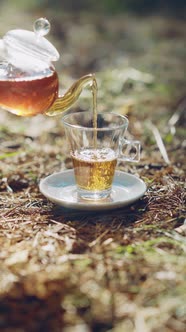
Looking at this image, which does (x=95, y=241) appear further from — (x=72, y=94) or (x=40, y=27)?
(x=40, y=27)

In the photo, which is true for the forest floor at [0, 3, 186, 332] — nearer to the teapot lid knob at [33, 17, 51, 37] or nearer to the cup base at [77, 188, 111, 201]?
the cup base at [77, 188, 111, 201]

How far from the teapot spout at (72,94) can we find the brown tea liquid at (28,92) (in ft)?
0.26

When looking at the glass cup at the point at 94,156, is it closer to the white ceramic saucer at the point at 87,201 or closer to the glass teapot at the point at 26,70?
the white ceramic saucer at the point at 87,201

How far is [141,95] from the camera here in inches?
182

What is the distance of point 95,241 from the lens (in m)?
2.27

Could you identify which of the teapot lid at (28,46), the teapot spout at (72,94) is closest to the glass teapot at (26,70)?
the teapot lid at (28,46)

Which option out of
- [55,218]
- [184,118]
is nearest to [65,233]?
[55,218]

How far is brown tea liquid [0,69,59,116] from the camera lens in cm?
235

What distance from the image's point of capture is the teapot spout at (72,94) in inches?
99.0

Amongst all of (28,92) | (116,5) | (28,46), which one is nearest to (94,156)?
(28,92)

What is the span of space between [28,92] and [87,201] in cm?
53

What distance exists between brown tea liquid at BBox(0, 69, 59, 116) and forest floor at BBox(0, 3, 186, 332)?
465mm

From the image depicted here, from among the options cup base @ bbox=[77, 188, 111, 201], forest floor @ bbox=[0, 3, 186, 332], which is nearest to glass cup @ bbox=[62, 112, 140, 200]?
cup base @ bbox=[77, 188, 111, 201]

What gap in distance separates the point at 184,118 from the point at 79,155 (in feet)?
5.54
